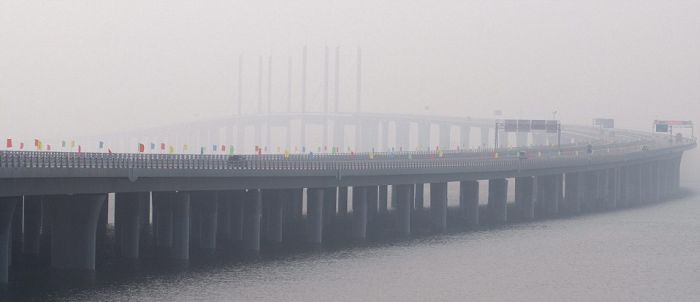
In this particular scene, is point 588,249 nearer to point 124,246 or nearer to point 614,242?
point 614,242

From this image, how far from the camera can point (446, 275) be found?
7831 cm

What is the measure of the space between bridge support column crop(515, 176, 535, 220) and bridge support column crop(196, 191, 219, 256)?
181ft

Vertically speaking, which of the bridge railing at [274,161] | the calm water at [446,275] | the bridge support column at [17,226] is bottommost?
the calm water at [446,275]

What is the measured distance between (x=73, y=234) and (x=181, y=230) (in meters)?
10.5

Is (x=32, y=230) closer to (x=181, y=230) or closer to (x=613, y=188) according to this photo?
(x=181, y=230)

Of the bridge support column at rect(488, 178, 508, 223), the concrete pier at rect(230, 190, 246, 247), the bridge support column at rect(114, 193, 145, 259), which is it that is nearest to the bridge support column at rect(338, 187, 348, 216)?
the bridge support column at rect(488, 178, 508, 223)

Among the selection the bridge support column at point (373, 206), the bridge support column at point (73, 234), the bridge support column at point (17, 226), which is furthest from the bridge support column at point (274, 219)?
the bridge support column at point (73, 234)

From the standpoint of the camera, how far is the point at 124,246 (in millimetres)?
79250

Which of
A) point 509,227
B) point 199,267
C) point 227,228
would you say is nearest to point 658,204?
point 509,227

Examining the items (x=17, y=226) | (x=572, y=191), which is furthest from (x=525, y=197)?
(x=17, y=226)

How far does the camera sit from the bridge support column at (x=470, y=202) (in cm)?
12162

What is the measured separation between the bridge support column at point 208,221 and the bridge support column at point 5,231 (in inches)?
821

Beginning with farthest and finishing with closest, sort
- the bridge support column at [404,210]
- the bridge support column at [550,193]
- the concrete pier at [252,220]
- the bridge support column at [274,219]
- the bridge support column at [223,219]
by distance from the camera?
the bridge support column at [550,193] → the bridge support column at [404,210] → the bridge support column at [274,219] → the bridge support column at [223,219] → the concrete pier at [252,220]

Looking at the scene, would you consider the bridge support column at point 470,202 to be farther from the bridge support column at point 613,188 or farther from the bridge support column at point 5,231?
the bridge support column at point 5,231
